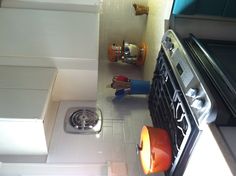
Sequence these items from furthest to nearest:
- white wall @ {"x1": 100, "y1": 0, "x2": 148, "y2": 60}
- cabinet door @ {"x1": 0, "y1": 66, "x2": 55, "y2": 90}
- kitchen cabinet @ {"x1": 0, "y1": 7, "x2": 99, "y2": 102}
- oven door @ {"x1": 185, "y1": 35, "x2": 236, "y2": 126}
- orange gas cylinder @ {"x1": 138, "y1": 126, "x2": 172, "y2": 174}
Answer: white wall @ {"x1": 100, "y1": 0, "x2": 148, "y2": 60} < kitchen cabinet @ {"x1": 0, "y1": 7, "x2": 99, "y2": 102} < cabinet door @ {"x1": 0, "y1": 66, "x2": 55, "y2": 90} < orange gas cylinder @ {"x1": 138, "y1": 126, "x2": 172, "y2": 174} < oven door @ {"x1": 185, "y1": 35, "x2": 236, "y2": 126}

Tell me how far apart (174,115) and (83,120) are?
2.52 feet

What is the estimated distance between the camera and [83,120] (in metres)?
1.72

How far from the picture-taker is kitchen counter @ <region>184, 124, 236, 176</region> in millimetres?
698

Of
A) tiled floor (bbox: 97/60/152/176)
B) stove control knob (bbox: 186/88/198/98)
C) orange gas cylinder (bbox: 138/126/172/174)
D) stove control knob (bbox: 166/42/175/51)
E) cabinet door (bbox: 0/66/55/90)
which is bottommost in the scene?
tiled floor (bbox: 97/60/152/176)

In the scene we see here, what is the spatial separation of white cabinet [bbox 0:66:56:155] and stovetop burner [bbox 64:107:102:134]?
0.27 metres

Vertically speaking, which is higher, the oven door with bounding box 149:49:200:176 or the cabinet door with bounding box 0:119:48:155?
the oven door with bounding box 149:49:200:176

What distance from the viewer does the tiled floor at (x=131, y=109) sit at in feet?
5.00

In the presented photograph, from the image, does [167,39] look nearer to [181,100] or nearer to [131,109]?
[181,100]

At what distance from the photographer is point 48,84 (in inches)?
58.4

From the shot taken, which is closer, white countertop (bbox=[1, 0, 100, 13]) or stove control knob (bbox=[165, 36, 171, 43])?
stove control knob (bbox=[165, 36, 171, 43])

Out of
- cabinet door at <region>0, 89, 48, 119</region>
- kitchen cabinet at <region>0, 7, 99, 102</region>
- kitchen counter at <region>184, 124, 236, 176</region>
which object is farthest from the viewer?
kitchen cabinet at <region>0, 7, 99, 102</region>

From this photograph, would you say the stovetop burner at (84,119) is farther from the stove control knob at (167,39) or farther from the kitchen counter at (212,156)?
the kitchen counter at (212,156)

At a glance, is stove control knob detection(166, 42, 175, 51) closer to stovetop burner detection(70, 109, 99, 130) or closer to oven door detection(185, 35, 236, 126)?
oven door detection(185, 35, 236, 126)

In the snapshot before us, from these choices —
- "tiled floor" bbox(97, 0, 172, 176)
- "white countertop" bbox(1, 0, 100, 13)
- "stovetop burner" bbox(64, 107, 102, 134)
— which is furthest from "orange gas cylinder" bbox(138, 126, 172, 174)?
"white countertop" bbox(1, 0, 100, 13)
